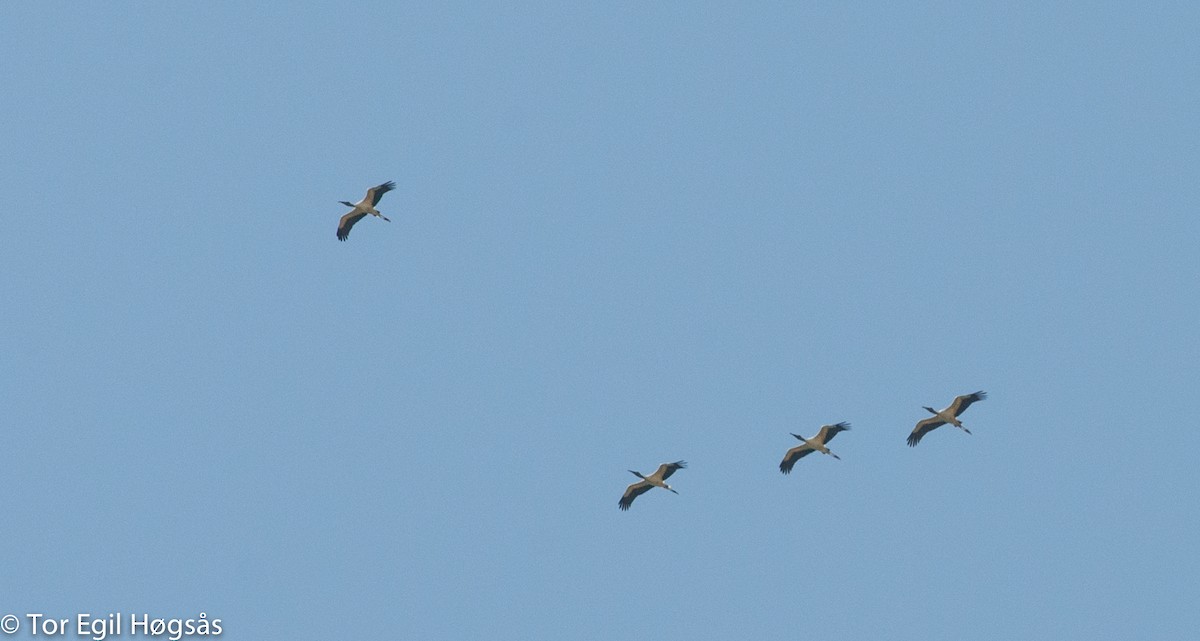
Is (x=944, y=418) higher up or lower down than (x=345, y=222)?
lower down

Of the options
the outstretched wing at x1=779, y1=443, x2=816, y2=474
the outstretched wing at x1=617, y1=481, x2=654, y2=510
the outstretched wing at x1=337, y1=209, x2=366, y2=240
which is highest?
the outstretched wing at x1=337, y1=209, x2=366, y2=240

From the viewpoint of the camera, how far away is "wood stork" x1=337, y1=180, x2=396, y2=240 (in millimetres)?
62750

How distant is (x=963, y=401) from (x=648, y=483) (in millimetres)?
10264

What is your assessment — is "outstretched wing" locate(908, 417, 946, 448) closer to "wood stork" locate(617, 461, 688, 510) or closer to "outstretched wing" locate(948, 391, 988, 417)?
"outstretched wing" locate(948, 391, 988, 417)

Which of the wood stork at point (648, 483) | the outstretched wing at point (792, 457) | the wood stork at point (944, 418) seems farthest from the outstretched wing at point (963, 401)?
the wood stork at point (648, 483)

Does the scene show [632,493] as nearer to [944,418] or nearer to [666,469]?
[666,469]

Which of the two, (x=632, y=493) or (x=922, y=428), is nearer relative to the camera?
(x=632, y=493)

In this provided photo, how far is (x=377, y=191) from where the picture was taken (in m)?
62.9

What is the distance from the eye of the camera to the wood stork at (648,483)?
5947 centimetres

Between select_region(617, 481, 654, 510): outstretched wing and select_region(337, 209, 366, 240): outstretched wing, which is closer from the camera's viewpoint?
select_region(617, 481, 654, 510): outstretched wing

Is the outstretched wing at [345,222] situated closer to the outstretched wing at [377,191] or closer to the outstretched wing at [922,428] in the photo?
the outstretched wing at [377,191]

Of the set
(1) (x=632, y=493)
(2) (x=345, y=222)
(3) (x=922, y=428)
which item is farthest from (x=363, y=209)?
(3) (x=922, y=428)

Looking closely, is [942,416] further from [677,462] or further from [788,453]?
[677,462]

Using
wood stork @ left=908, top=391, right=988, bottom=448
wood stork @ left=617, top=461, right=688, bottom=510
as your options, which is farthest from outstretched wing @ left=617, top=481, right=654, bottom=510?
wood stork @ left=908, top=391, right=988, bottom=448
